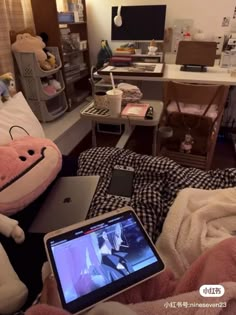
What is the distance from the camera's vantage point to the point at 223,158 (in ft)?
6.81

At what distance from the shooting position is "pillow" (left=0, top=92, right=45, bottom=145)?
3.00ft

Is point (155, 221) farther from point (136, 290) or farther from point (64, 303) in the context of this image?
point (64, 303)

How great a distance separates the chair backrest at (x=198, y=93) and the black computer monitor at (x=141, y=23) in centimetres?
99

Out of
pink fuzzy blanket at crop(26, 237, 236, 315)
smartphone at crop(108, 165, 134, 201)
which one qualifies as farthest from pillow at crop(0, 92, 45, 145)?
pink fuzzy blanket at crop(26, 237, 236, 315)

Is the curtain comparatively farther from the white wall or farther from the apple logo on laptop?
the apple logo on laptop

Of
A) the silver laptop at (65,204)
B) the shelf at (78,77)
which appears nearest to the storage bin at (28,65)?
the shelf at (78,77)

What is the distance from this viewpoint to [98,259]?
0.57m

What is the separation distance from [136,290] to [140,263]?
0.06m

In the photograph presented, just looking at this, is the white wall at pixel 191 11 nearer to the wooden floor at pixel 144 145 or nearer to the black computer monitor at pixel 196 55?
the black computer monitor at pixel 196 55

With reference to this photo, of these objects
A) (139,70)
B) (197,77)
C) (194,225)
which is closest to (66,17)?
(139,70)

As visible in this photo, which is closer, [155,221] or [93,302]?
[93,302]

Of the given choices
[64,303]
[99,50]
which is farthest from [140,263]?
[99,50]

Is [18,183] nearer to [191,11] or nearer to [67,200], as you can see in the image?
[67,200]

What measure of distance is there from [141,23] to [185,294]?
230 cm
